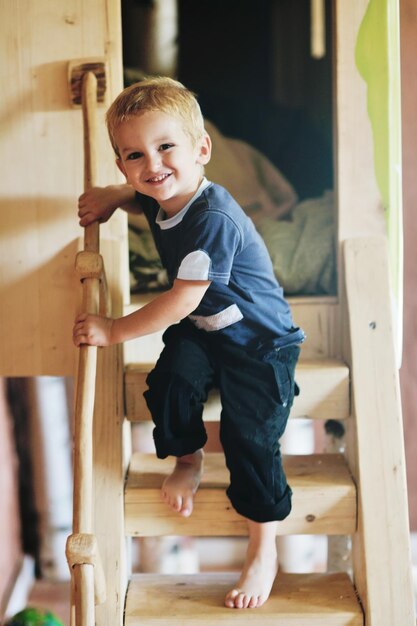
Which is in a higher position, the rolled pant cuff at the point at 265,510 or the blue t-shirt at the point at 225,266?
the blue t-shirt at the point at 225,266

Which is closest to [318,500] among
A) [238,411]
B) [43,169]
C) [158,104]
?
[238,411]

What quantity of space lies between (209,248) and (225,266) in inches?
1.7

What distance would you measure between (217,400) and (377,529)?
41 centimetres

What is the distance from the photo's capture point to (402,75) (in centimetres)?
205

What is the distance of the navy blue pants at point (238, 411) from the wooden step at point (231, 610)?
0.18 m

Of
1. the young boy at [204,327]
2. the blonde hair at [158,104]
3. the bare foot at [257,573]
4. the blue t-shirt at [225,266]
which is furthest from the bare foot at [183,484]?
the blonde hair at [158,104]

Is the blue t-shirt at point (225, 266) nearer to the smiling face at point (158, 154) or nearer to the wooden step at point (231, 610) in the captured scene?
the smiling face at point (158, 154)

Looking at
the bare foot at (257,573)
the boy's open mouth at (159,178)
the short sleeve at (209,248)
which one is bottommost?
the bare foot at (257,573)

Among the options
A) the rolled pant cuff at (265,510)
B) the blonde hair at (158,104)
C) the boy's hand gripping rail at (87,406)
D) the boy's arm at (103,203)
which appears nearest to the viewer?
the boy's hand gripping rail at (87,406)

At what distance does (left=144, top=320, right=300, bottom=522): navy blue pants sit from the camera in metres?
1.35

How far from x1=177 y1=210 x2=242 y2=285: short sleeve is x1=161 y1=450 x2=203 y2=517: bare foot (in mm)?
424

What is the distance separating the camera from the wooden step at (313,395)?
1.48 meters

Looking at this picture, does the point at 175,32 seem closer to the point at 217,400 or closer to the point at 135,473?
the point at 217,400

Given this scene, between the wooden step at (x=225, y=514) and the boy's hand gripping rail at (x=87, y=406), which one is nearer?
the boy's hand gripping rail at (x=87, y=406)
